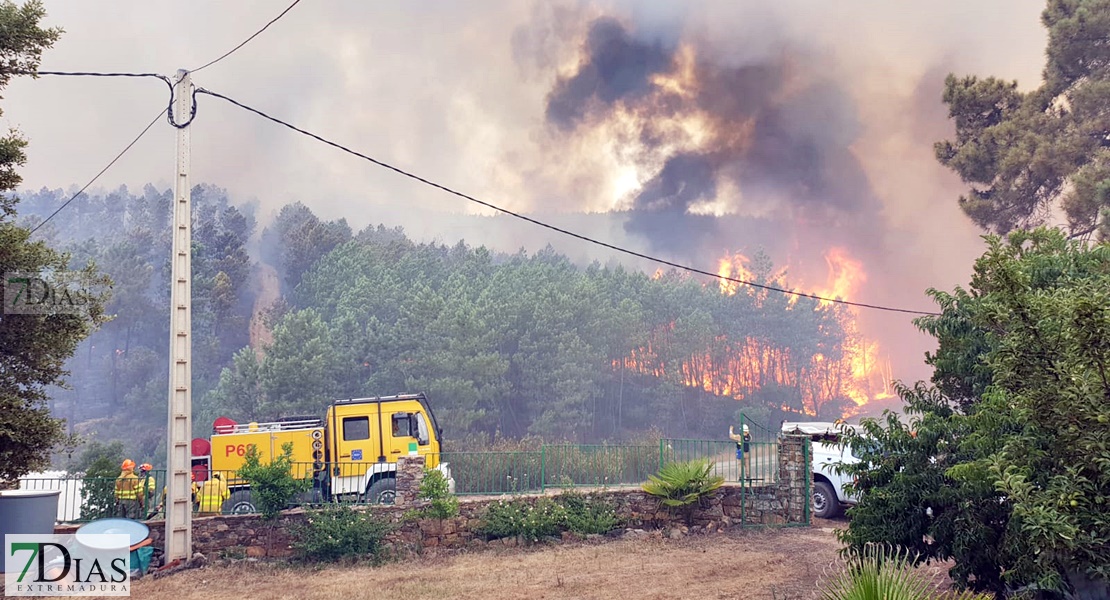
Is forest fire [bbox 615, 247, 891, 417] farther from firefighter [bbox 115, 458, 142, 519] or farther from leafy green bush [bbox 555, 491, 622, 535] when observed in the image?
firefighter [bbox 115, 458, 142, 519]

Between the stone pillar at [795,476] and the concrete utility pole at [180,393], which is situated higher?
the concrete utility pole at [180,393]

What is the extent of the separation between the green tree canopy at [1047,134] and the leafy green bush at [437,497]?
55.2 feet

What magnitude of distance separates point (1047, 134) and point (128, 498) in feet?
80.6

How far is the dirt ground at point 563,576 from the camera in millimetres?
11289

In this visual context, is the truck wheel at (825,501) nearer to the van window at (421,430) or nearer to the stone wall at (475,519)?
the stone wall at (475,519)

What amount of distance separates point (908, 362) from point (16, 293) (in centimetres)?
8341

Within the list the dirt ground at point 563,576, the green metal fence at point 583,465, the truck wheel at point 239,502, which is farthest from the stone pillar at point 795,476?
the truck wheel at point 239,502

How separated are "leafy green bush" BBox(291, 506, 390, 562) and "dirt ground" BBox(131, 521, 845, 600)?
450 millimetres

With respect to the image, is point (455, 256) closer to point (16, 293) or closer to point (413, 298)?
point (413, 298)

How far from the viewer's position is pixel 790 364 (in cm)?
6669

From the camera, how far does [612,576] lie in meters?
12.2

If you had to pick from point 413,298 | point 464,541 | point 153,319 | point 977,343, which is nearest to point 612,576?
point 464,541

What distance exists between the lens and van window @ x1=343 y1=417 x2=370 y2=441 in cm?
2056

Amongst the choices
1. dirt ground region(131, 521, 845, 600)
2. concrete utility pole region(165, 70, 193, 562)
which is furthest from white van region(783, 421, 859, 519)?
concrete utility pole region(165, 70, 193, 562)
